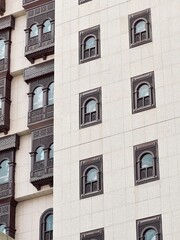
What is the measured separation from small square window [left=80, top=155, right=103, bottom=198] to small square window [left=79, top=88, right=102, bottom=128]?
1623 mm

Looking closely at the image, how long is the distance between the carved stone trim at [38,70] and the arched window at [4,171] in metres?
3.78

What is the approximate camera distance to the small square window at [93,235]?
36.6 metres

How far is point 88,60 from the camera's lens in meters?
40.3

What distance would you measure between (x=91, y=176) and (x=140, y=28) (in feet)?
20.7

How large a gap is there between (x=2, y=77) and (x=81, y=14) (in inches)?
199

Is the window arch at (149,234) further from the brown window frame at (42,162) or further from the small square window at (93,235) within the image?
the brown window frame at (42,162)

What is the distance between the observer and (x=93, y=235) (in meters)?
36.8

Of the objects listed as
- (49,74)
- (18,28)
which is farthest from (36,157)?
(18,28)

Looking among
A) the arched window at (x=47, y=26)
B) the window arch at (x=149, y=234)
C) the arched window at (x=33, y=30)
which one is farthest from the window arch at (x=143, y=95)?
the arched window at (x=33, y=30)

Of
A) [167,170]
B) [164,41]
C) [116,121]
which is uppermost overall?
[164,41]

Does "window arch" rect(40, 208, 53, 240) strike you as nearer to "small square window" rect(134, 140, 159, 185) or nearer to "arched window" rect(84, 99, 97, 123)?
"arched window" rect(84, 99, 97, 123)

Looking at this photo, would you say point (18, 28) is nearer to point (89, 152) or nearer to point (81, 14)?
point (81, 14)

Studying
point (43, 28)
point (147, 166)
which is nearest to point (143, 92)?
point (147, 166)

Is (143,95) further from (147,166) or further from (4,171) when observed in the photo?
(4,171)
